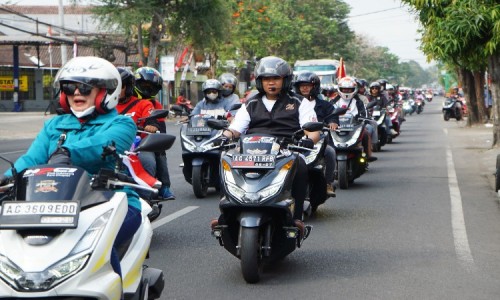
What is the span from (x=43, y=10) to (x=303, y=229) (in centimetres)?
10024

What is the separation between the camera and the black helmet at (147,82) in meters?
10.5

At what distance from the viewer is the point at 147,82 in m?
10.5

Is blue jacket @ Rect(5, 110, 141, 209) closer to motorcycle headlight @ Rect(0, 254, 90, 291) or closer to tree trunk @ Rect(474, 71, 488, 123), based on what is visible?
motorcycle headlight @ Rect(0, 254, 90, 291)

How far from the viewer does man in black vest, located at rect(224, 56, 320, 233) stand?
865 cm

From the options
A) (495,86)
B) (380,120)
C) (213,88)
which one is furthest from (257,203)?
(495,86)

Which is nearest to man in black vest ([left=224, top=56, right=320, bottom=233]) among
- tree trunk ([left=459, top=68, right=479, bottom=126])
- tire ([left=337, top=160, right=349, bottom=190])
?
tire ([left=337, top=160, right=349, bottom=190])

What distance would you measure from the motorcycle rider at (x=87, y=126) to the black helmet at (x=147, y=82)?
485 centimetres

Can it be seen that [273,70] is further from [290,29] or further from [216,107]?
[290,29]

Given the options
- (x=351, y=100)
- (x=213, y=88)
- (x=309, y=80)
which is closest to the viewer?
(x=309, y=80)

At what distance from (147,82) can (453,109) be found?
40.9m

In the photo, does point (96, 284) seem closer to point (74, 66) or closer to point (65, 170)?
point (65, 170)

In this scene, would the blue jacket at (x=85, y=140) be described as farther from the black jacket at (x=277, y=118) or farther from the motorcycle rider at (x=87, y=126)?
the black jacket at (x=277, y=118)

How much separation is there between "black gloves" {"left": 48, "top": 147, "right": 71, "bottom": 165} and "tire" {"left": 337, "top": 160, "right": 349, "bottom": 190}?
10074 mm

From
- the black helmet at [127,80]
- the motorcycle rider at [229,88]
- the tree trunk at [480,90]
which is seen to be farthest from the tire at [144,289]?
the tree trunk at [480,90]
